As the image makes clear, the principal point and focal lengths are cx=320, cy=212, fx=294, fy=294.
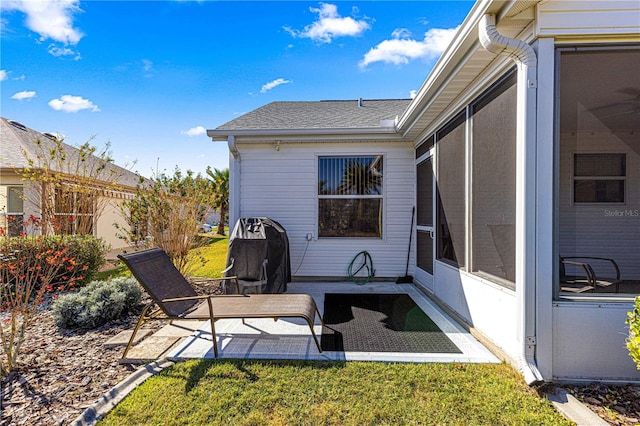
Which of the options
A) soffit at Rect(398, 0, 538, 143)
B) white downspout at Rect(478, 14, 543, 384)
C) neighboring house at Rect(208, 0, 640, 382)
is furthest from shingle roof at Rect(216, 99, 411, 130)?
white downspout at Rect(478, 14, 543, 384)

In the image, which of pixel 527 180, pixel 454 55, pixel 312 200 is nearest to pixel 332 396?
pixel 527 180

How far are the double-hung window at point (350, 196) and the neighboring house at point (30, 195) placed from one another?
4681mm

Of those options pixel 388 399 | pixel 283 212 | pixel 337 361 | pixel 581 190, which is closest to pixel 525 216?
pixel 388 399

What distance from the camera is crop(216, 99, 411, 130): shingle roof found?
628 cm

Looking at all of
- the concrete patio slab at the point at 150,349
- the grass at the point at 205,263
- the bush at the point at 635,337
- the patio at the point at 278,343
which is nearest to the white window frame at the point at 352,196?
the patio at the point at 278,343

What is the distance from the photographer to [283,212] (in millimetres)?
6301

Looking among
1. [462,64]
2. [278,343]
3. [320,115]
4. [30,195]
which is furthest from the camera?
[30,195]

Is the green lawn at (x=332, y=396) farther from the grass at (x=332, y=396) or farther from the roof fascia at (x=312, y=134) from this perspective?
the roof fascia at (x=312, y=134)

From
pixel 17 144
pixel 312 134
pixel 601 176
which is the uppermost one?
pixel 17 144

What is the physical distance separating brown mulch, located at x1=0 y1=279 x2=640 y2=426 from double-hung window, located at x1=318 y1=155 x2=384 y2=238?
4110mm

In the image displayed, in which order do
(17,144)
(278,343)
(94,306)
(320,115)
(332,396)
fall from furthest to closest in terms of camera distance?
1. (17,144)
2. (320,115)
3. (94,306)
4. (278,343)
5. (332,396)

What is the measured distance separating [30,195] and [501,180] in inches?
452

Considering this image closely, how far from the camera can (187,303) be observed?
361cm

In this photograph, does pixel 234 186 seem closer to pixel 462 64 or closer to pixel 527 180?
pixel 462 64
